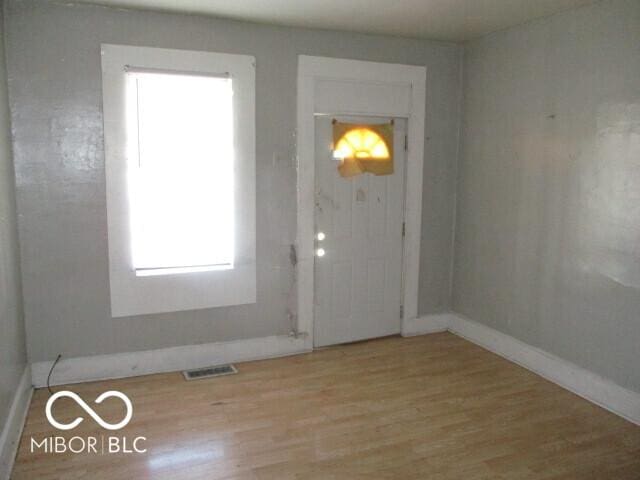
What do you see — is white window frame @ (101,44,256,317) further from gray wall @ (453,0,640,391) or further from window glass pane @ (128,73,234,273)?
gray wall @ (453,0,640,391)

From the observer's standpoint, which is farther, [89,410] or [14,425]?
[89,410]

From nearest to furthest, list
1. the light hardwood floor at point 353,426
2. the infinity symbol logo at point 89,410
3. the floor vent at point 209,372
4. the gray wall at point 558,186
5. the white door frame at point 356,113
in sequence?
the light hardwood floor at point 353,426 < the infinity symbol logo at point 89,410 < the gray wall at point 558,186 < the floor vent at point 209,372 < the white door frame at point 356,113

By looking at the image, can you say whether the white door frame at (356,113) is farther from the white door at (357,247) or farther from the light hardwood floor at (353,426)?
the light hardwood floor at (353,426)

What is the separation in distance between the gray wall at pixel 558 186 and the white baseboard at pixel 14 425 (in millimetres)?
3465

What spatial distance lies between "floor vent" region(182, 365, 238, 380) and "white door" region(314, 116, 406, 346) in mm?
790

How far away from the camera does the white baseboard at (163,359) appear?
138 inches

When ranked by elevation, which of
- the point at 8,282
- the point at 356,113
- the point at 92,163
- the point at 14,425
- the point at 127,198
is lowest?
the point at 14,425

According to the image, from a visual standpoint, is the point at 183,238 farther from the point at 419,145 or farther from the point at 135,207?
the point at 419,145

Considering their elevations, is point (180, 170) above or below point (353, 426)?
above

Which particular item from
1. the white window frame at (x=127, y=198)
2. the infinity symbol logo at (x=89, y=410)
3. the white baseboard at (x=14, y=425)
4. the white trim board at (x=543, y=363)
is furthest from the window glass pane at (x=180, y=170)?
the white trim board at (x=543, y=363)

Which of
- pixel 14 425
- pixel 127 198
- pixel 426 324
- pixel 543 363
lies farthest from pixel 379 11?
pixel 14 425

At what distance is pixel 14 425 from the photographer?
2758 mm

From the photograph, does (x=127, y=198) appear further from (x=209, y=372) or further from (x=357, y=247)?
(x=357, y=247)

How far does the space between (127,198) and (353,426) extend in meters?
2.15
